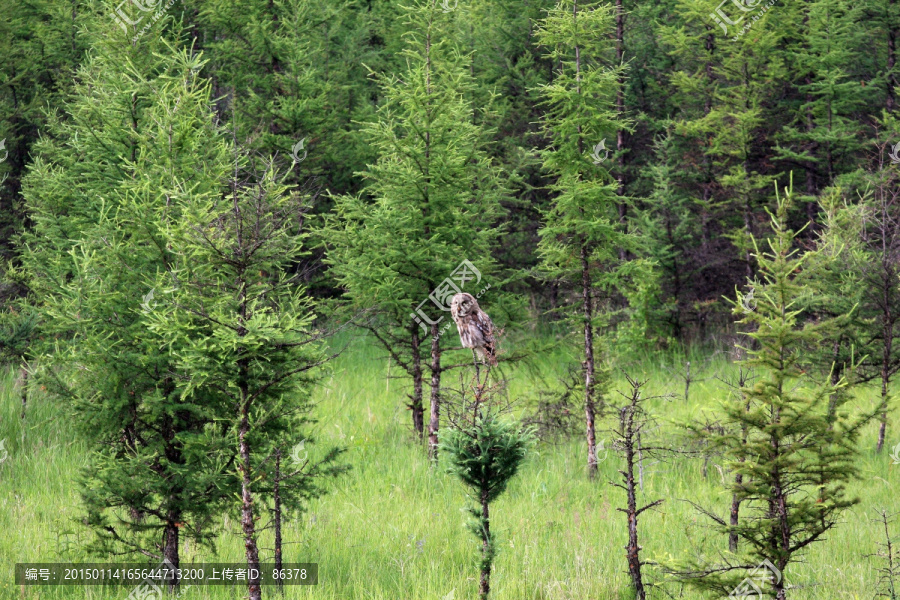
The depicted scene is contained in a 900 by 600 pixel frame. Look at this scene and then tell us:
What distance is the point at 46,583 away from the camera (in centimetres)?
855

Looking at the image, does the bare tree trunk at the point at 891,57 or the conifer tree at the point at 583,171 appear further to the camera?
the bare tree trunk at the point at 891,57

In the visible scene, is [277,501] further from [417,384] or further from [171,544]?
[417,384]

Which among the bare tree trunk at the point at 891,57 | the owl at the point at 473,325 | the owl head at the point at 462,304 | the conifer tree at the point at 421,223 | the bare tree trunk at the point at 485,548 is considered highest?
the bare tree trunk at the point at 891,57

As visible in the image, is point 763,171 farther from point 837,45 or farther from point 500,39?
point 500,39

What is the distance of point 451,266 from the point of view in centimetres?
1188

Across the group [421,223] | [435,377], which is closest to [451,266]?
[421,223]

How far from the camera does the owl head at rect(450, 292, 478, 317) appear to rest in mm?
7316

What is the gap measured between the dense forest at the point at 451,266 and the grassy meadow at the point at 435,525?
7.4 inches

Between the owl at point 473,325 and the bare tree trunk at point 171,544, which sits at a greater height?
the owl at point 473,325

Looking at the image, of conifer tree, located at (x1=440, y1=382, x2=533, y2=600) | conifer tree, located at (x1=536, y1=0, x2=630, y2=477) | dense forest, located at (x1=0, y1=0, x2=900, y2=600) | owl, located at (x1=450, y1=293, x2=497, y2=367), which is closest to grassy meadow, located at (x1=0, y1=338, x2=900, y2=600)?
dense forest, located at (x1=0, y1=0, x2=900, y2=600)

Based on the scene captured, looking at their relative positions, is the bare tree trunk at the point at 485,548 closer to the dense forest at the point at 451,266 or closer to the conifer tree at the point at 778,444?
the dense forest at the point at 451,266

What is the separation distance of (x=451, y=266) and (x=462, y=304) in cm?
451

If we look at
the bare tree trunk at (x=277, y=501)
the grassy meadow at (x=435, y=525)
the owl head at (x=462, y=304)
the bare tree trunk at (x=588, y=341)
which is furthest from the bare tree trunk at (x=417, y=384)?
the owl head at (x=462, y=304)

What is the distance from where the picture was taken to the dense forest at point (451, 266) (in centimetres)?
684
